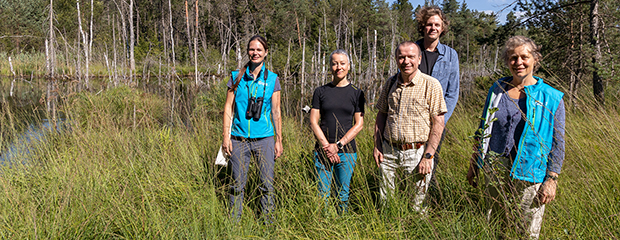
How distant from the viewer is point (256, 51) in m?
2.53

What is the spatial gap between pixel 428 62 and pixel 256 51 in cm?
124

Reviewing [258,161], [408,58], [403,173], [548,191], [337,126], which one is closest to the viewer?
[548,191]

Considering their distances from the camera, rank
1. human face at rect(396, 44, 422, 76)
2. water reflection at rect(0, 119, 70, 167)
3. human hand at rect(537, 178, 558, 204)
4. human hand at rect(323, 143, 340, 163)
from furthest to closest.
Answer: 1. water reflection at rect(0, 119, 70, 167)
2. human hand at rect(323, 143, 340, 163)
3. human face at rect(396, 44, 422, 76)
4. human hand at rect(537, 178, 558, 204)

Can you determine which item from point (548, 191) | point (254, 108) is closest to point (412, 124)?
point (548, 191)

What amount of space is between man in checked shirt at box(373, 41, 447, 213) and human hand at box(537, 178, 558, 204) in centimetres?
56

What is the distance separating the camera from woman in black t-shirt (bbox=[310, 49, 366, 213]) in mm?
2449

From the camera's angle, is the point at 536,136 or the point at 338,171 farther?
the point at 338,171

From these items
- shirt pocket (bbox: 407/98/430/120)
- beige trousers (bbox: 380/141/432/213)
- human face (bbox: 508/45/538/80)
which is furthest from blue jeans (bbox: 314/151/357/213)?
human face (bbox: 508/45/538/80)

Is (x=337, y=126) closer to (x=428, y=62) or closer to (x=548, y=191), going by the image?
(x=428, y=62)

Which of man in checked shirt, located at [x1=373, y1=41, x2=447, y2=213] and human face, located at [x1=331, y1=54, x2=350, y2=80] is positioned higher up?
human face, located at [x1=331, y1=54, x2=350, y2=80]

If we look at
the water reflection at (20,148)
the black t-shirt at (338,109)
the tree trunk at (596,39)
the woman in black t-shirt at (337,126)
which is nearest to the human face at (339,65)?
the woman in black t-shirt at (337,126)

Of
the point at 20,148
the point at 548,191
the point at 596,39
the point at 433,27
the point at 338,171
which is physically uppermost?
the point at 596,39

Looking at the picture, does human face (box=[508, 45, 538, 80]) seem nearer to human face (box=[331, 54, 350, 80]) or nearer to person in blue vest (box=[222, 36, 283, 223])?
human face (box=[331, 54, 350, 80])

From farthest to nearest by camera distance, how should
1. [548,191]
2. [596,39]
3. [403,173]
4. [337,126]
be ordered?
1. [596,39]
2. [337,126]
3. [403,173]
4. [548,191]
